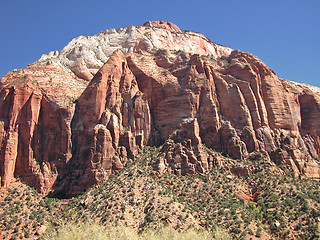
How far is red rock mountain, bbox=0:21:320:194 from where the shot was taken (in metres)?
56.1

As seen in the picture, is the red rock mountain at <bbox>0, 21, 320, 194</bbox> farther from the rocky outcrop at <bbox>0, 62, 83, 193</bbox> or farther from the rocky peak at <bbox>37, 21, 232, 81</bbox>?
the rocky peak at <bbox>37, 21, 232, 81</bbox>

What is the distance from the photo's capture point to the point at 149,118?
214 ft

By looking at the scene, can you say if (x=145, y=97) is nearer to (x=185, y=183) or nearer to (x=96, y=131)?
(x=96, y=131)

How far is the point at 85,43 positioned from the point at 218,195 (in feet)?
224

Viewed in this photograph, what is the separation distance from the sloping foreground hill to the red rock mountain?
2.73 meters

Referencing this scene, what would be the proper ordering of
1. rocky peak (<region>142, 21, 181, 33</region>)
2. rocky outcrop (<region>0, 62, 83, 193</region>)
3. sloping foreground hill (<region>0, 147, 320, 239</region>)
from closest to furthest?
sloping foreground hill (<region>0, 147, 320, 239</region>), rocky outcrop (<region>0, 62, 83, 193</region>), rocky peak (<region>142, 21, 181, 33</region>)

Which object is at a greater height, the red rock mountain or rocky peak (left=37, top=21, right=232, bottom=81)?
rocky peak (left=37, top=21, right=232, bottom=81)

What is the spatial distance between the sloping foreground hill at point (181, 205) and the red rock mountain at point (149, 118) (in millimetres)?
2731

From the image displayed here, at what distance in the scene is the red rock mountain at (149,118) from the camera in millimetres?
56062

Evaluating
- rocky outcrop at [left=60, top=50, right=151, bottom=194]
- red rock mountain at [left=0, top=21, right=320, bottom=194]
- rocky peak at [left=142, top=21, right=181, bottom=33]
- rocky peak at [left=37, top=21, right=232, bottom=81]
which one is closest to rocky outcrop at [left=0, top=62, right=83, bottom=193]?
red rock mountain at [left=0, top=21, right=320, bottom=194]

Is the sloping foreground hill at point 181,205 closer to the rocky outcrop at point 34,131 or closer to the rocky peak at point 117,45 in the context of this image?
the rocky outcrop at point 34,131

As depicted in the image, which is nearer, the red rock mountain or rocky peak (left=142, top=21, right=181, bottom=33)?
the red rock mountain

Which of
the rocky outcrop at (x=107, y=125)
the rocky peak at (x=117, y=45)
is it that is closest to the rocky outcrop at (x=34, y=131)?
the rocky outcrop at (x=107, y=125)

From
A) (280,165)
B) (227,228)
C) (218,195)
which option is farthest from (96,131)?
(280,165)
